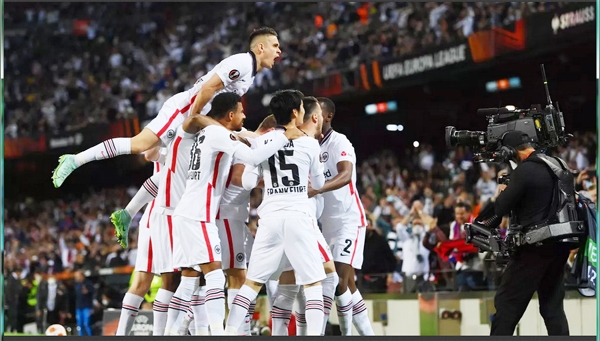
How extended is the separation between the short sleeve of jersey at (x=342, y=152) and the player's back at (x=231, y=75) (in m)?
0.87

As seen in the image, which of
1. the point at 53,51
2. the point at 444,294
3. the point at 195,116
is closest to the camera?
the point at 195,116

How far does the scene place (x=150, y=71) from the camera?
23625 millimetres

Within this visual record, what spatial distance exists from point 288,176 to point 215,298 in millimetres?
997

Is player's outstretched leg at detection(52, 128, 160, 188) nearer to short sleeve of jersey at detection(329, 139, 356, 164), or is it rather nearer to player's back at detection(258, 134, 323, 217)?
player's back at detection(258, 134, 323, 217)

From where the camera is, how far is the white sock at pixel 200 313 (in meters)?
7.08

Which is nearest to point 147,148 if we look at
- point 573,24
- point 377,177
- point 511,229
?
point 511,229

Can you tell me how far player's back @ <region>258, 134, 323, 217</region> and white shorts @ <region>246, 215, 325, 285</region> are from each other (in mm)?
85

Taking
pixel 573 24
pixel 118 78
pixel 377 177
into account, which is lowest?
pixel 377 177

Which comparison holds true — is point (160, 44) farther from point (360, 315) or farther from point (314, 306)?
point (314, 306)

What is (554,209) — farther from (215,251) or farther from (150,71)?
(150,71)

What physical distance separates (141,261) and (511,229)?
283 centimetres

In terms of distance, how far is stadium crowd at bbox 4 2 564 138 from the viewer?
1839 cm

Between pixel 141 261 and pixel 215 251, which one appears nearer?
pixel 215 251

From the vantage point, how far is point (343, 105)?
1911 centimetres
